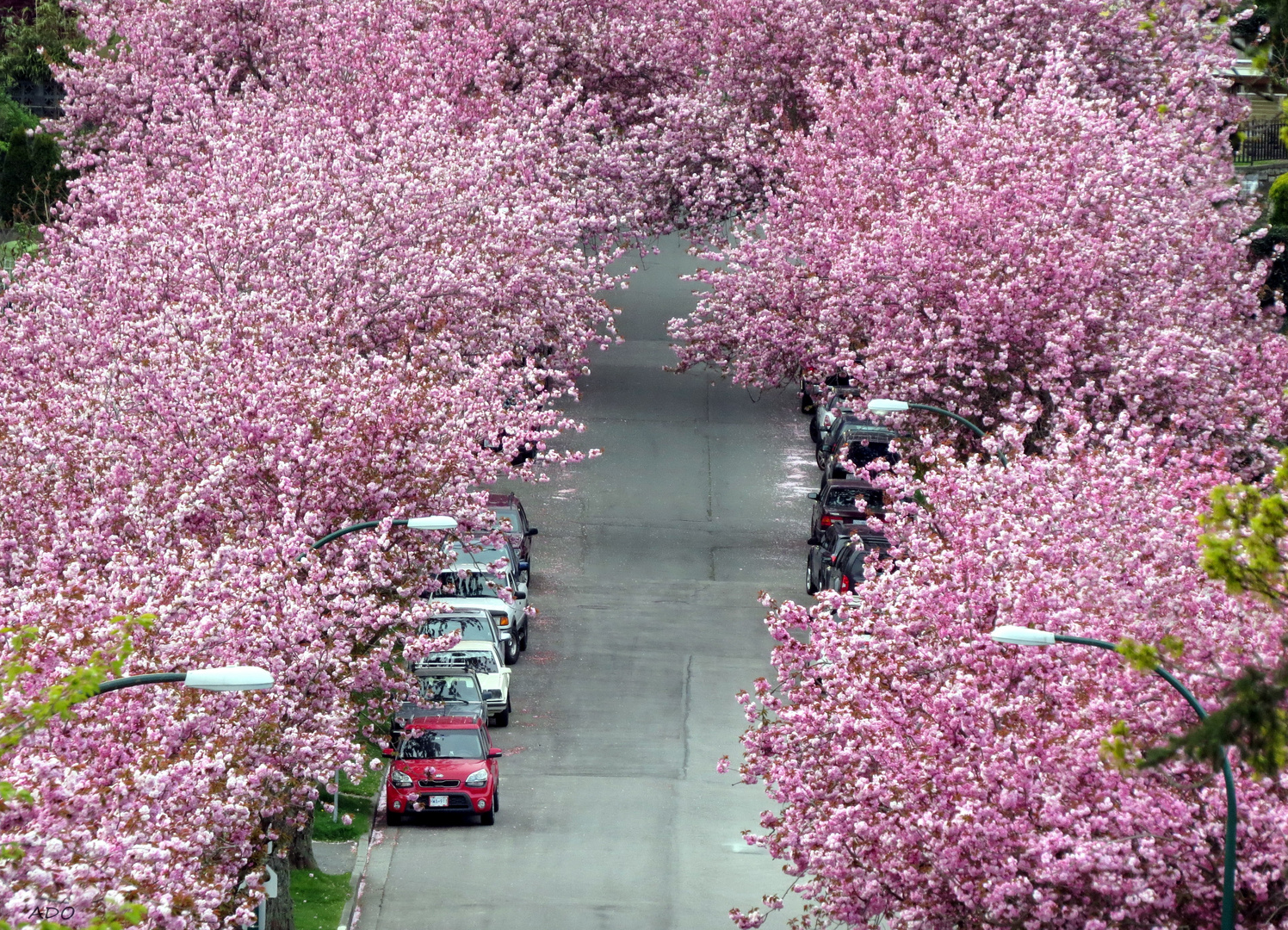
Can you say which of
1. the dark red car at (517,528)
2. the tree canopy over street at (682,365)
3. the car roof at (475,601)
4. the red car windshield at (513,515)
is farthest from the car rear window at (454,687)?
the red car windshield at (513,515)

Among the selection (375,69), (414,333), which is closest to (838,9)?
(375,69)

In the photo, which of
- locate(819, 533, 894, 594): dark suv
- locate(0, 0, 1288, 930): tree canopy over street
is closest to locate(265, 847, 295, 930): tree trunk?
locate(0, 0, 1288, 930): tree canopy over street

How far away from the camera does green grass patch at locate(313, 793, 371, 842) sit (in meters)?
26.4

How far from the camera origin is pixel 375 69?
44625 millimetres

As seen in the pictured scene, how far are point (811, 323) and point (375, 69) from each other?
1315 cm

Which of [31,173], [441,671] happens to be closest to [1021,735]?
[441,671]

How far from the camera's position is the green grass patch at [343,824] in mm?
26359

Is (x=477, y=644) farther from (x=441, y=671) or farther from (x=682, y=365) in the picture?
(x=682, y=365)

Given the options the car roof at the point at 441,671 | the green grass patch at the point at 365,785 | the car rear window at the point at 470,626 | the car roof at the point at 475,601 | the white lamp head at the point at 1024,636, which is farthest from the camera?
the car roof at the point at 475,601

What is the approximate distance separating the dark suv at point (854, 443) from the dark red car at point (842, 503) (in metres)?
0.52

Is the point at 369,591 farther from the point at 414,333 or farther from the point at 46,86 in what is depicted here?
the point at 46,86

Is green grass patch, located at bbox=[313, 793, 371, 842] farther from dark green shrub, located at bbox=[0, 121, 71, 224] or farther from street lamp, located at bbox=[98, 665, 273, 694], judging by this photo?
dark green shrub, located at bbox=[0, 121, 71, 224]

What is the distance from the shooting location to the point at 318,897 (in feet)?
77.8

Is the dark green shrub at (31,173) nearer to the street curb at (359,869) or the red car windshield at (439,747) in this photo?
the street curb at (359,869)
